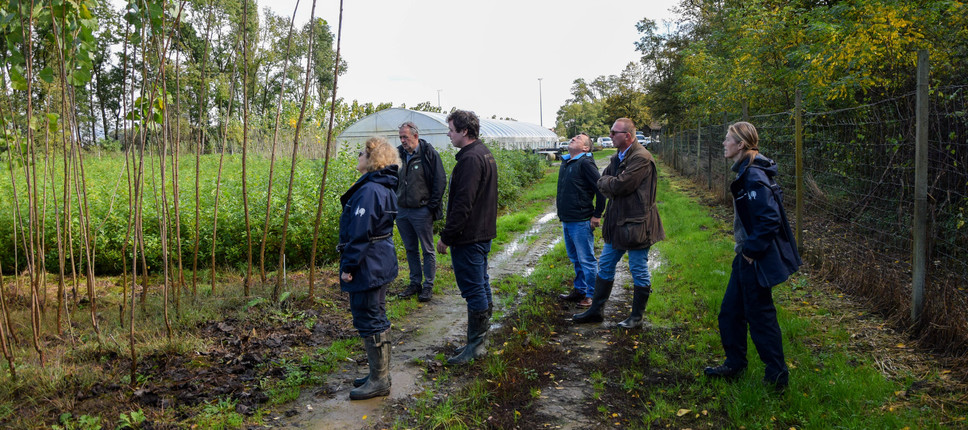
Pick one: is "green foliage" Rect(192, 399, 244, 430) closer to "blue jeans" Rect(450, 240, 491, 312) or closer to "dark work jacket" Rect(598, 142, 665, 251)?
"blue jeans" Rect(450, 240, 491, 312)

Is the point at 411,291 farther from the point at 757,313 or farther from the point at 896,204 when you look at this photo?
the point at 896,204

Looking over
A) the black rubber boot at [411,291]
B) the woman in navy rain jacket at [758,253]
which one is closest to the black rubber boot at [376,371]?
the woman in navy rain jacket at [758,253]

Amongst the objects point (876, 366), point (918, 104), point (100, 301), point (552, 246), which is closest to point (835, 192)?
point (918, 104)

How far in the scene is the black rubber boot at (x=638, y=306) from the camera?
5164 millimetres

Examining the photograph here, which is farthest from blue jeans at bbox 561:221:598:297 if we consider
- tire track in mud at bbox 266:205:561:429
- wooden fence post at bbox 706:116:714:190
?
wooden fence post at bbox 706:116:714:190

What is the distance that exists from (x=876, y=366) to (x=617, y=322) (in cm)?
203

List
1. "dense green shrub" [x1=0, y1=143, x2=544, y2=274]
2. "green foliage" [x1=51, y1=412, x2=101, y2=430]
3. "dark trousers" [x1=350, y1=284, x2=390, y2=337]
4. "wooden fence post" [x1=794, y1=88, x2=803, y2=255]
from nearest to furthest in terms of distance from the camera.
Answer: "green foliage" [x1=51, y1=412, x2=101, y2=430] → "dark trousers" [x1=350, y1=284, x2=390, y2=337] → "wooden fence post" [x1=794, y1=88, x2=803, y2=255] → "dense green shrub" [x1=0, y1=143, x2=544, y2=274]

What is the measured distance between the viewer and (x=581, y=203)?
575cm

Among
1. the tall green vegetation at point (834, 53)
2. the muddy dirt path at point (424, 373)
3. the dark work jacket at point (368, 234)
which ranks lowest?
the muddy dirt path at point (424, 373)

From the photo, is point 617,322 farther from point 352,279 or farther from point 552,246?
point 552,246

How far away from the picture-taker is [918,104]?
178 inches

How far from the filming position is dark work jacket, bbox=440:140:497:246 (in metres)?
4.31

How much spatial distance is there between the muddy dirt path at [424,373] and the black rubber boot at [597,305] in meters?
0.09

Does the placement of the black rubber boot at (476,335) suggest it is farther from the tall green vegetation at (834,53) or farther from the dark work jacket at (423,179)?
the tall green vegetation at (834,53)
